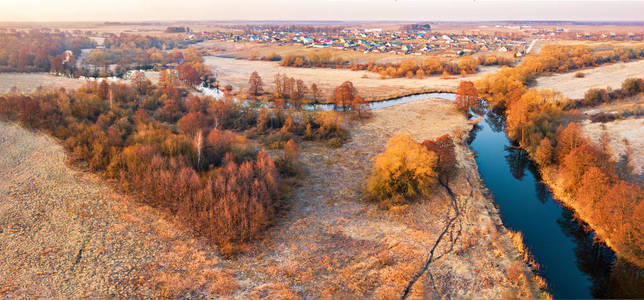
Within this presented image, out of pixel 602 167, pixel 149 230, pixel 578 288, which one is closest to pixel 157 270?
pixel 149 230

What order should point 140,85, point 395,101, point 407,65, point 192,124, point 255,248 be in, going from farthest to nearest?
point 407,65
point 395,101
point 140,85
point 192,124
point 255,248

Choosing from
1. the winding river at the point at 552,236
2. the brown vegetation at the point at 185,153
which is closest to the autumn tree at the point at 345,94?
the brown vegetation at the point at 185,153

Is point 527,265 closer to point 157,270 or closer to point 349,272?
point 349,272

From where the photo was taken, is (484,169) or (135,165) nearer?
(135,165)

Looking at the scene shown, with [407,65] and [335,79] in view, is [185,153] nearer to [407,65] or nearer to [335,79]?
[335,79]

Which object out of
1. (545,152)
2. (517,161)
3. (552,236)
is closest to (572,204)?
(552,236)

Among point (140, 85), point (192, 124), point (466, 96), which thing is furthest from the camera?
point (140, 85)
